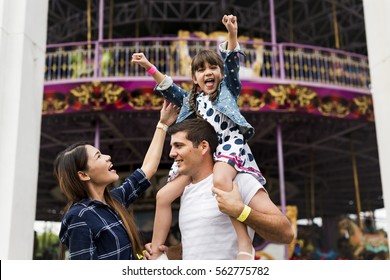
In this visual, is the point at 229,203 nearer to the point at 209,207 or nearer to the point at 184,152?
the point at 209,207

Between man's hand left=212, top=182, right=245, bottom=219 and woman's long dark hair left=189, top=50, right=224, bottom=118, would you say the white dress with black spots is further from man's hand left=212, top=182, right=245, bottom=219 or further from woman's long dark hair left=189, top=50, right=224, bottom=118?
man's hand left=212, top=182, right=245, bottom=219

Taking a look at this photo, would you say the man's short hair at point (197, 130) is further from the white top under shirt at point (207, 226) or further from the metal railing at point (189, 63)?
the metal railing at point (189, 63)

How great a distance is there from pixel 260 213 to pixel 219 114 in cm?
60

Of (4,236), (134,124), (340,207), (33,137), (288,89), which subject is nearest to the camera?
(4,236)

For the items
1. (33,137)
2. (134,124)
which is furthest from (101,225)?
(134,124)

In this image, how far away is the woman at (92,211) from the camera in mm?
2314

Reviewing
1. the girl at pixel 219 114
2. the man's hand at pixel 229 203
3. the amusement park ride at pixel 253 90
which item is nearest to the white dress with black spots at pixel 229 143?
the girl at pixel 219 114

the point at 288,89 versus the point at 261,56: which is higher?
the point at 261,56

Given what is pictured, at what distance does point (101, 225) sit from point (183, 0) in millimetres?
13706

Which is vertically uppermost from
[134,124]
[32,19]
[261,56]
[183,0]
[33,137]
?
[183,0]

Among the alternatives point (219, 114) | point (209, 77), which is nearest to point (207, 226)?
point (219, 114)

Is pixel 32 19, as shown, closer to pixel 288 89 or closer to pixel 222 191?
pixel 222 191

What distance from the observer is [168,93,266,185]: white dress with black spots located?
2.50m
